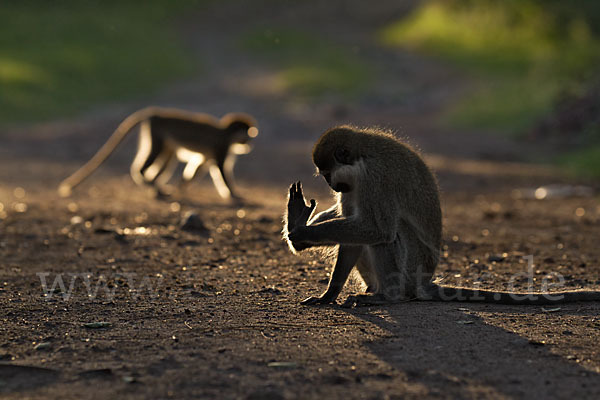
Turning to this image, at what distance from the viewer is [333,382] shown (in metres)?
4.15

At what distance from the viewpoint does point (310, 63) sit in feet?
115

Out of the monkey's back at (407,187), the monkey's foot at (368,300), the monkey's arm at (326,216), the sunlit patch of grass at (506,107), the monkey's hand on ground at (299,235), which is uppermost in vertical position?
the sunlit patch of grass at (506,107)

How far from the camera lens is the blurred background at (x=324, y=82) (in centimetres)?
1766

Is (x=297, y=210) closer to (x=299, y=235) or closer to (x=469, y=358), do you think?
(x=299, y=235)

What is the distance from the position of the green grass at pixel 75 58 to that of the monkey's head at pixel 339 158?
18.1m

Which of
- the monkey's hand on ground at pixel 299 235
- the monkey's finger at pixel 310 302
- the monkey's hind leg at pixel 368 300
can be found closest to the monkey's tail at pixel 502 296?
the monkey's hind leg at pixel 368 300

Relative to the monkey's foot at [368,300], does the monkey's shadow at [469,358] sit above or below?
below

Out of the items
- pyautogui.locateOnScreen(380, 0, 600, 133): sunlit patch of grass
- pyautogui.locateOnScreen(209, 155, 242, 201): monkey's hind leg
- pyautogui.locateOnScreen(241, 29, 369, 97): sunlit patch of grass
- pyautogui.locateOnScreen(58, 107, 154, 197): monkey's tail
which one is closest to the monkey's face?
pyautogui.locateOnScreen(209, 155, 242, 201): monkey's hind leg

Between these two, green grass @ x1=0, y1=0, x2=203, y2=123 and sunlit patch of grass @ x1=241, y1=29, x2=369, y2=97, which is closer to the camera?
green grass @ x1=0, y1=0, x2=203, y2=123

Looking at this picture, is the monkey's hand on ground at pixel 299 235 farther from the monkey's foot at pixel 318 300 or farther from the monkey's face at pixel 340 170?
the monkey's foot at pixel 318 300

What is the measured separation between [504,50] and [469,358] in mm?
30841

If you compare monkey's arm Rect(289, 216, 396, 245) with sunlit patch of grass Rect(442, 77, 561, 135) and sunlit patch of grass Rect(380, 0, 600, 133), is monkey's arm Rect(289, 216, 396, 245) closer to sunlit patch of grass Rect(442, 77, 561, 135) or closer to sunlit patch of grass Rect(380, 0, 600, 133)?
sunlit patch of grass Rect(442, 77, 561, 135)

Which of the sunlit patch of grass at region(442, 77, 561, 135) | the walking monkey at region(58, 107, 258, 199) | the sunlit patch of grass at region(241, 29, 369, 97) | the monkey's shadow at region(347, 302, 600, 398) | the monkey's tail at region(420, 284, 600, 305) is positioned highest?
the sunlit patch of grass at region(241, 29, 369, 97)

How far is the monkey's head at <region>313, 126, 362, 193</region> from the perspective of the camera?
560 cm
